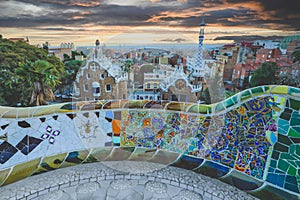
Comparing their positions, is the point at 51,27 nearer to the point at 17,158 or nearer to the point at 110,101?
the point at 110,101

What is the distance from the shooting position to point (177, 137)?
2445 millimetres

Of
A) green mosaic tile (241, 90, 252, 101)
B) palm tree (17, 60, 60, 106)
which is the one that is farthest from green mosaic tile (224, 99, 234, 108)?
palm tree (17, 60, 60, 106)

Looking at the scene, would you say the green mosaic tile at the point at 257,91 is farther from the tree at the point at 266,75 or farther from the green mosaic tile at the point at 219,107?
the green mosaic tile at the point at 219,107

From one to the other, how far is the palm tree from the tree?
6.66 feet

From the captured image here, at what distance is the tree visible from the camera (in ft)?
6.73

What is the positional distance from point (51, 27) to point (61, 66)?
1.35 feet

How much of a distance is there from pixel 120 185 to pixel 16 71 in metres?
1.53

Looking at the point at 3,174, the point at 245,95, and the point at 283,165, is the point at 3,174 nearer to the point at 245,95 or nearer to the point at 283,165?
the point at 245,95

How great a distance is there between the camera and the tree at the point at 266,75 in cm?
205

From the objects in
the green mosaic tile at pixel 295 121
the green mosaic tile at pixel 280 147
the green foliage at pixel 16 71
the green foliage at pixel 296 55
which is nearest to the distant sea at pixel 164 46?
the green foliage at pixel 16 71

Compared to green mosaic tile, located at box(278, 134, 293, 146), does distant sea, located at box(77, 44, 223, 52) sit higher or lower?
higher

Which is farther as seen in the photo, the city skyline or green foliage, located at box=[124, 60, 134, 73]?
green foliage, located at box=[124, 60, 134, 73]

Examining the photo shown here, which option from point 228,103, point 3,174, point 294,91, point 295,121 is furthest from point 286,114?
point 3,174

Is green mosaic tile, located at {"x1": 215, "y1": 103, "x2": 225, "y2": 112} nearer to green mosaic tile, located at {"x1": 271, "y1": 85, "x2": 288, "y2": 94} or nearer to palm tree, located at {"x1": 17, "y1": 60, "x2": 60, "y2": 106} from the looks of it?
green mosaic tile, located at {"x1": 271, "y1": 85, "x2": 288, "y2": 94}
